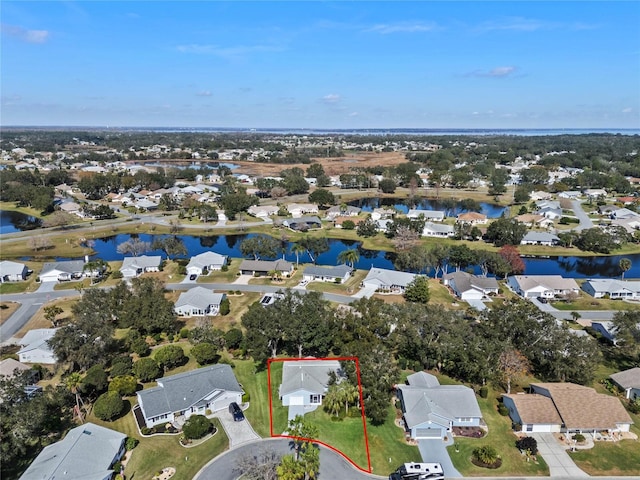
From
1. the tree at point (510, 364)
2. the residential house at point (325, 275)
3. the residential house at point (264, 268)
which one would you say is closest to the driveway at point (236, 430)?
the tree at point (510, 364)

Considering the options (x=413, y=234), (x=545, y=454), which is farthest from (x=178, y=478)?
(x=413, y=234)

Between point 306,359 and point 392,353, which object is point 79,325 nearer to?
point 306,359

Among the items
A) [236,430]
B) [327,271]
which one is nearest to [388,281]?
[327,271]

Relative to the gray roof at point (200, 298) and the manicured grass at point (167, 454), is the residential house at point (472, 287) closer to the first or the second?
the gray roof at point (200, 298)

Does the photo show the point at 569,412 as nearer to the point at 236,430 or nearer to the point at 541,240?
the point at 236,430

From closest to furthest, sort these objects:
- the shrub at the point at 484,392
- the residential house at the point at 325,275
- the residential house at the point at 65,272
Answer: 1. the shrub at the point at 484,392
2. the residential house at the point at 325,275
3. the residential house at the point at 65,272
